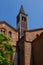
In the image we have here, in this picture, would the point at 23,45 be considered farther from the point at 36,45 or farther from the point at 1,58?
the point at 1,58

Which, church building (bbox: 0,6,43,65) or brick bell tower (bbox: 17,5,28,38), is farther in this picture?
brick bell tower (bbox: 17,5,28,38)

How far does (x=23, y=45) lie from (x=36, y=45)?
5.64ft

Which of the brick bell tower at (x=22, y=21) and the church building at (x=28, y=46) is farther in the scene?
the brick bell tower at (x=22, y=21)

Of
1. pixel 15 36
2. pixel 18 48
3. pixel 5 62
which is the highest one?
pixel 15 36

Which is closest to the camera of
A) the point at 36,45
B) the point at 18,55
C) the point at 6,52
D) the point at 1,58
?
the point at 1,58

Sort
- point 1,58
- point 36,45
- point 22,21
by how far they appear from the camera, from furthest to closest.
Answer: point 22,21
point 36,45
point 1,58

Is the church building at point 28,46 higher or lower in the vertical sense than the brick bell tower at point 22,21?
lower

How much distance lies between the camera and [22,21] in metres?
67.6

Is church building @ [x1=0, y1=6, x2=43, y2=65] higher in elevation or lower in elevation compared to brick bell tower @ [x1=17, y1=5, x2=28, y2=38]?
lower

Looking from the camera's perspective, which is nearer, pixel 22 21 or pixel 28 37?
pixel 28 37

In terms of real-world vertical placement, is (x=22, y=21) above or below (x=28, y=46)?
above

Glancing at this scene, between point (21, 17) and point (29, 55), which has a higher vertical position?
point (21, 17)

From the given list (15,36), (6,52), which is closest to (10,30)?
(15,36)

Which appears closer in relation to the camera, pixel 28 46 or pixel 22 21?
pixel 28 46
